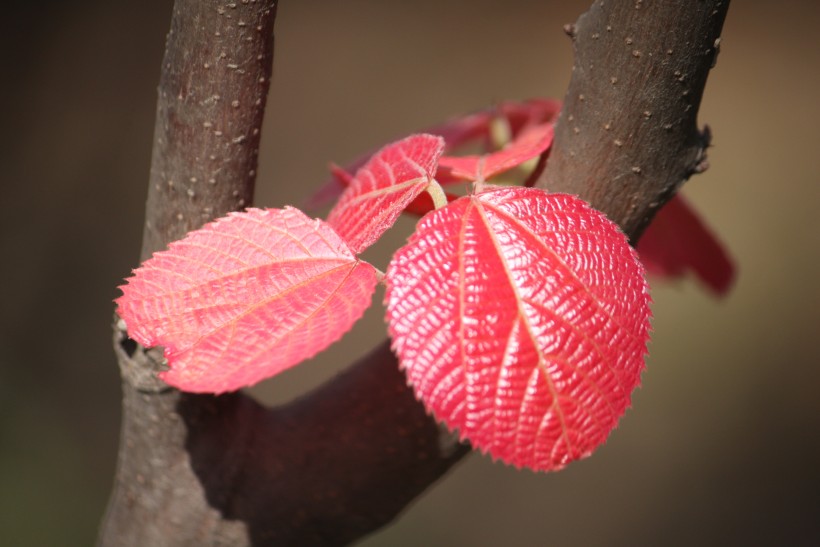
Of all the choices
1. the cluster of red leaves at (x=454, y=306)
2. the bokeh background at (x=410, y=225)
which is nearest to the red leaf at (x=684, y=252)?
the cluster of red leaves at (x=454, y=306)

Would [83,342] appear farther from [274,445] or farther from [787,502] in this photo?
[787,502]

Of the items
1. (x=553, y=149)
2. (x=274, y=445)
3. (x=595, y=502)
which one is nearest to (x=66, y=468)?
(x=595, y=502)

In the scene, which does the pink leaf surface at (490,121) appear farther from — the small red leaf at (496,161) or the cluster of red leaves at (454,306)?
the cluster of red leaves at (454,306)

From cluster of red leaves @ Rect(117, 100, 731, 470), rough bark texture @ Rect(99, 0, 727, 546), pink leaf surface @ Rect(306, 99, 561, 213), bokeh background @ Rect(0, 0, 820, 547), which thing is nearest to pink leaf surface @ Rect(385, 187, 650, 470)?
cluster of red leaves @ Rect(117, 100, 731, 470)

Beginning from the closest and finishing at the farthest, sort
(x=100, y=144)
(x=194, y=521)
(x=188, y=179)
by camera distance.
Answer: (x=188, y=179), (x=194, y=521), (x=100, y=144)

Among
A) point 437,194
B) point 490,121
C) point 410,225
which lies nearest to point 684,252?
point 490,121

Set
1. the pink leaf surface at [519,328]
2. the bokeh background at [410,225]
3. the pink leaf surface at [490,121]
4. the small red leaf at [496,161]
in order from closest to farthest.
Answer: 1. the pink leaf surface at [519,328]
2. the small red leaf at [496,161]
3. the pink leaf surface at [490,121]
4. the bokeh background at [410,225]

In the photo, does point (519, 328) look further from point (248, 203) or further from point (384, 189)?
point (248, 203)
